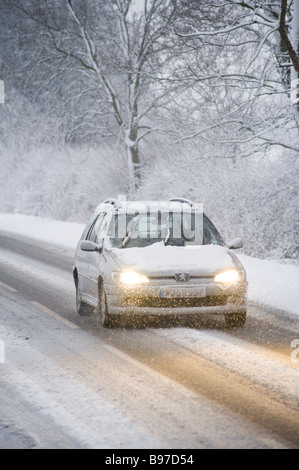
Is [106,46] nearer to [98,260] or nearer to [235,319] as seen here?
[98,260]

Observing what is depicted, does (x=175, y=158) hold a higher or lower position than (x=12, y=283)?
higher

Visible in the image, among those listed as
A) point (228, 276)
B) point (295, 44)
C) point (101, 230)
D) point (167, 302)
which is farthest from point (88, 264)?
point (295, 44)

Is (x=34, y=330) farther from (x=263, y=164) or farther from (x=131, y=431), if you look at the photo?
(x=263, y=164)

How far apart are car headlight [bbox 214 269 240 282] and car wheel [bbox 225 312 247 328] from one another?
50cm

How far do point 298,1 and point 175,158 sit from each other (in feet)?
38.0

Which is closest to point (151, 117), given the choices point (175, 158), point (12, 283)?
point (175, 158)

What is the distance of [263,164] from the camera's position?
19438 millimetres

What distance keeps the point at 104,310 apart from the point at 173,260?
116 cm

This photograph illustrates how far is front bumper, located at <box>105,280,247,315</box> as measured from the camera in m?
8.38

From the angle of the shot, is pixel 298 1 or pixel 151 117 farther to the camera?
pixel 151 117

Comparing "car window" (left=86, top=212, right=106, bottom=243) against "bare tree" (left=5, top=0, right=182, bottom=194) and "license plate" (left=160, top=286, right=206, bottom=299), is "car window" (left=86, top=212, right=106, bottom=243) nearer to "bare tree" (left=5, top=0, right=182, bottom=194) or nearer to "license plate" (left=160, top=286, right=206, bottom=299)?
"license plate" (left=160, top=286, right=206, bottom=299)

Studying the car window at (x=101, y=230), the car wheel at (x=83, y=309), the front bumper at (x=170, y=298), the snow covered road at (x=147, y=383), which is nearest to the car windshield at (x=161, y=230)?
the car window at (x=101, y=230)

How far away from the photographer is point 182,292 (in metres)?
8.37

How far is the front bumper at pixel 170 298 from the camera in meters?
8.38
